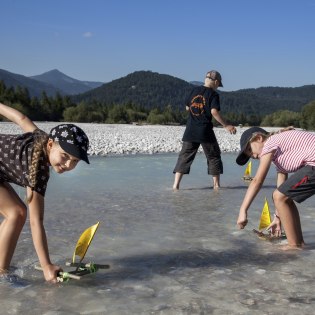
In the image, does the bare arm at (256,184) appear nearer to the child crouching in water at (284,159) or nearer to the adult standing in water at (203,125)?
the child crouching in water at (284,159)

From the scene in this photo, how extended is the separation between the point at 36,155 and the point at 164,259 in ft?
4.20

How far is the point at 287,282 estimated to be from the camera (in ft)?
10.00

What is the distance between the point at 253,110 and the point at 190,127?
562 ft

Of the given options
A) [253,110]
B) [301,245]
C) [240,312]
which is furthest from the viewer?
[253,110]

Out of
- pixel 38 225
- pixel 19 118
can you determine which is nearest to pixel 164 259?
pixel 38 225

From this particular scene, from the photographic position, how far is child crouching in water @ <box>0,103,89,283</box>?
2736 mm

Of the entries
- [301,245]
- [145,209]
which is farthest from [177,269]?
[145,209]

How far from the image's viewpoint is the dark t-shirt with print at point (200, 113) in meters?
6.65

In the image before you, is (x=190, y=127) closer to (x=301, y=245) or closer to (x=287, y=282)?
(x=301, y=245)

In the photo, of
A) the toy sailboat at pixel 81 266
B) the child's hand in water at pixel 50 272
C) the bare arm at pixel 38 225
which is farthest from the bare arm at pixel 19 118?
the child's hand in water at pixel 50 272

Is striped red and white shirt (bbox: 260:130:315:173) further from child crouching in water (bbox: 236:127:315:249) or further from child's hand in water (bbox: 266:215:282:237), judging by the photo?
child's hand in water (bbox: 266:215:282:237)

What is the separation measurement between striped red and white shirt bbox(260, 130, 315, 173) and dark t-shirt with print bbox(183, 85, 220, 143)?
3081 millimetres

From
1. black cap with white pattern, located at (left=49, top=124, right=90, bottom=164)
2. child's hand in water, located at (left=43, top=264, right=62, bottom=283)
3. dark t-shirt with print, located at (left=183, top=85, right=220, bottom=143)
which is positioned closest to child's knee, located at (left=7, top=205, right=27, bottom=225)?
child's hand in water, located at (left=43, top=264, right=62, bottom=283)

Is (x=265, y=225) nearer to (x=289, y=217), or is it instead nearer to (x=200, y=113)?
(x=289, y=217)
